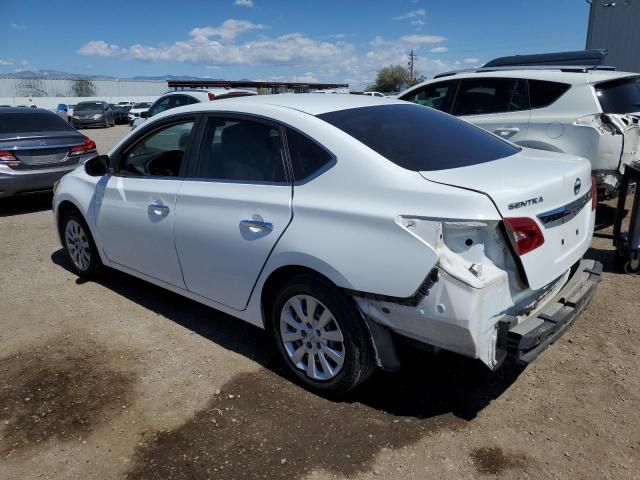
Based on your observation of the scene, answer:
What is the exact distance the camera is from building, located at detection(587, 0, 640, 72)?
14781 mm

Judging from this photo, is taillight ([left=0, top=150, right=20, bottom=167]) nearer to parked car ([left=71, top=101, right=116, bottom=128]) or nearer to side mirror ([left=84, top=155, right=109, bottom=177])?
side mirror ([left=84, top=155, right=109, bottom=177])

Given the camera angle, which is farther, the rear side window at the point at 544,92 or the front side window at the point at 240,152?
the rear side window at the point at 544,92

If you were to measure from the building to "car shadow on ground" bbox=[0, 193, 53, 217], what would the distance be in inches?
567

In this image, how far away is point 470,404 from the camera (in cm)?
299

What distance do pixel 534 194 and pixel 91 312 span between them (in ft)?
11.7

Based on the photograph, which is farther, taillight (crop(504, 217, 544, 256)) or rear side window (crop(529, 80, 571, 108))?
rear side window (crop(529, 80, 571, 108))

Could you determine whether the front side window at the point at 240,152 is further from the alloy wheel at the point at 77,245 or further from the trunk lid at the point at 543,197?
the alloy wheel at the point at 77,245

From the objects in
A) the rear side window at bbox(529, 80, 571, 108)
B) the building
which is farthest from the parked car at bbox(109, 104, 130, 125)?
the rear side window at bbox(529, 80, 571, 108)

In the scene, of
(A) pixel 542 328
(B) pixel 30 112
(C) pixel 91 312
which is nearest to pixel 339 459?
(A) pixel 542 328

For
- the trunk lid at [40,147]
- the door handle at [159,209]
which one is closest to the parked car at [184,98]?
the trunk lid at [40,147]

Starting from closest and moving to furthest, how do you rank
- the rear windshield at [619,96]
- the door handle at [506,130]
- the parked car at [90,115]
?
the rear windshield at [619,96], the door handle at [506,130], the parked car at [90,115]

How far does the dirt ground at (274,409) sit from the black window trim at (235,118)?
3.92 feet

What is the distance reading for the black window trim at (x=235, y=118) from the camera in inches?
121

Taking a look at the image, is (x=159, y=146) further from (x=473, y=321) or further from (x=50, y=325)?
(x=473, y=321)
